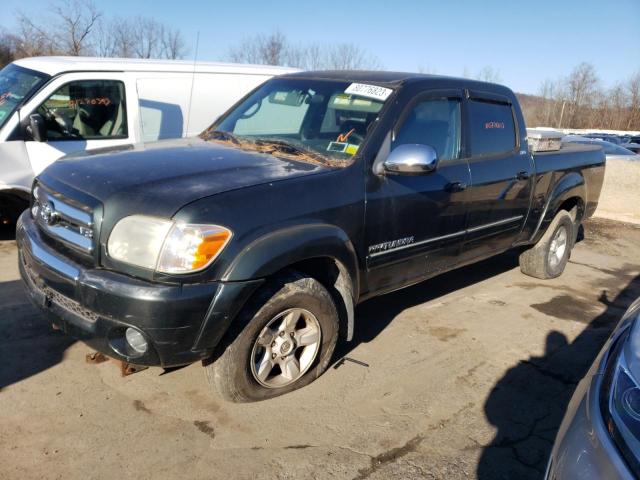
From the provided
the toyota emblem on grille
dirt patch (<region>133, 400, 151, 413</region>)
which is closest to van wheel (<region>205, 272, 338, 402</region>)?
dirt patch (<region>133, 400, 151, 413</region>)

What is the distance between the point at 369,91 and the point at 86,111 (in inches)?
145

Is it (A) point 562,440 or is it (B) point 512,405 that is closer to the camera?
(A) point 562,440

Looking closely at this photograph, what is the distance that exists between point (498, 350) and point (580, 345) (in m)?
0.76

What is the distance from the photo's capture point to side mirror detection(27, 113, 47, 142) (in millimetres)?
5574

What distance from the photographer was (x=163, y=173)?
3.04m

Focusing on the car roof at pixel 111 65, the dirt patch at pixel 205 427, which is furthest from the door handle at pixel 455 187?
the car roof at pixel 111 65

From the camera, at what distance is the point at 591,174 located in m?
6.17

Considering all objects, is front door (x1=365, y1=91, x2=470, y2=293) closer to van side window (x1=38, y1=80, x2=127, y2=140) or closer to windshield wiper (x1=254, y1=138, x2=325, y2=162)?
windshield wiper (x1=254, y1=138, x2=325, y2=162)

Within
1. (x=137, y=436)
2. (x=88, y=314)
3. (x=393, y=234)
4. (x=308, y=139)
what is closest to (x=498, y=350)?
(x=393, y=234)

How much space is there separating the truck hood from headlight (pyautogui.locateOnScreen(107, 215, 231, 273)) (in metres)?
0.07

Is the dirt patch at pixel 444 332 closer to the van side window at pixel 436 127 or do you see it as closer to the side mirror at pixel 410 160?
the van side window at pixel 436 127

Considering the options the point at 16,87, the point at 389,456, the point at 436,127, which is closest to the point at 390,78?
the point at 436,127

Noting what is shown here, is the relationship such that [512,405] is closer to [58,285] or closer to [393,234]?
[393,234]

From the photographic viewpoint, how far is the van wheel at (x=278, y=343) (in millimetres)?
2957
